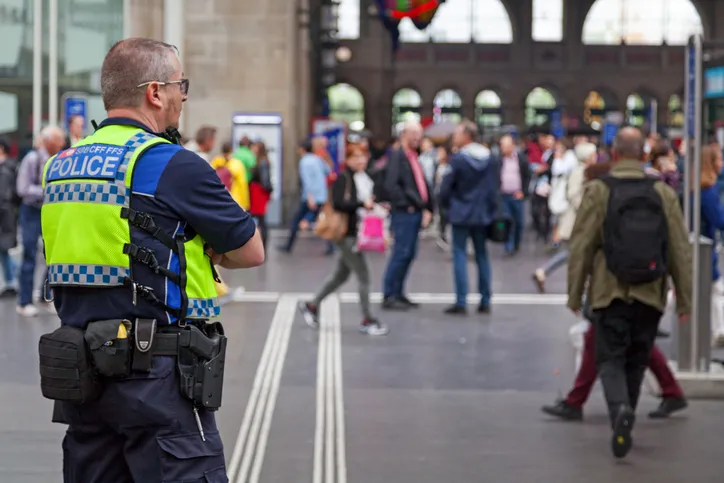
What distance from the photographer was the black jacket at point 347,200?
12062mm

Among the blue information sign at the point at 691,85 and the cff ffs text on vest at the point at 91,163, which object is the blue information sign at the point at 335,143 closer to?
the blue information sign at the point at 691,85

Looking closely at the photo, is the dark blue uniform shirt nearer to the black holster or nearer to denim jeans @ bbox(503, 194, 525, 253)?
the black holster

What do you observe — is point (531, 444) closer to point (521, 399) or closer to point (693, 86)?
point (521, 399)

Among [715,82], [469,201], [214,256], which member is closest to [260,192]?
[469,201]

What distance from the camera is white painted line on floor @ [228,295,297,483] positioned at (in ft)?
23.0

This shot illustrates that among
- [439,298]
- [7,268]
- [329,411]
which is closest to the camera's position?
[329,411]

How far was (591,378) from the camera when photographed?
8.16 meters

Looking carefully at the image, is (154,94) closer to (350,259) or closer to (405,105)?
(350,259)

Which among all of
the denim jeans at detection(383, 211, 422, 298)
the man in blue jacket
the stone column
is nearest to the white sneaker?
the denim jeans at detection(383, 211, 422, 298)

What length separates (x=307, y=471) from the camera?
22.6 feet

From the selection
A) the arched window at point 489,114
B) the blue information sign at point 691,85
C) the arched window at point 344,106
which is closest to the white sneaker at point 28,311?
the blue information sign at point 691,85

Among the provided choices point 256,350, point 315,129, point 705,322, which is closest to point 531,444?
point 705,322

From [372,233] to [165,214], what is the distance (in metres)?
8.82

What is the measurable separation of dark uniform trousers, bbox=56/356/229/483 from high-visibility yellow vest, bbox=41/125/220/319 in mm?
214
